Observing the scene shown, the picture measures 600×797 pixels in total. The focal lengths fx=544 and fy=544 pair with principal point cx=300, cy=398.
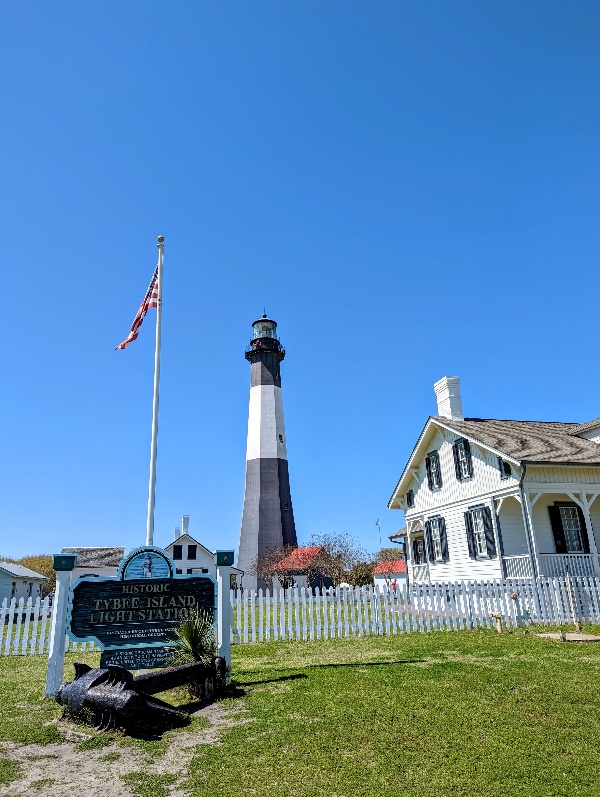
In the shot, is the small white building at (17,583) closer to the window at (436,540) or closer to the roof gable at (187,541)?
the roof gable at (187,541)

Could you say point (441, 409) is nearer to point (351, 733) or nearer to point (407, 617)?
point (407, 617)

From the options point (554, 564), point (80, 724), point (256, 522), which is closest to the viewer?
point (80, 724)

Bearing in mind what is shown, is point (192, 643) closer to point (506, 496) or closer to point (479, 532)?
point (506, 496)

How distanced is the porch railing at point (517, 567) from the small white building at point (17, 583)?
96.5 feet

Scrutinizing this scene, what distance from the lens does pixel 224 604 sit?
366 inches

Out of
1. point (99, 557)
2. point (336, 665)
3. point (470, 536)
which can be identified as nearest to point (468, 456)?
point (470, 536)

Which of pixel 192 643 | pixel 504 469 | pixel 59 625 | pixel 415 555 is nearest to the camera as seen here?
pixel 192 643

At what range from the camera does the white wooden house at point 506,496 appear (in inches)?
707

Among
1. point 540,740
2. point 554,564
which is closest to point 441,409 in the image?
point 554,564

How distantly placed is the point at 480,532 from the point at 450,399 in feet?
19.4

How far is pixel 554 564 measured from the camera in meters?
17.6

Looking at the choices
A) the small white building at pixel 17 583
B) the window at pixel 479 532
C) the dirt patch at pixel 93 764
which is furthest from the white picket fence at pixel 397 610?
the small white building at pixel 17 583

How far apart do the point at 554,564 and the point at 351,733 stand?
46.5 feet

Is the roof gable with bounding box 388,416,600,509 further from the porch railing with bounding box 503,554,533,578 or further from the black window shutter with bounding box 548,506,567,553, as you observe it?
the porch railing with bounding box 503,554,533,578
